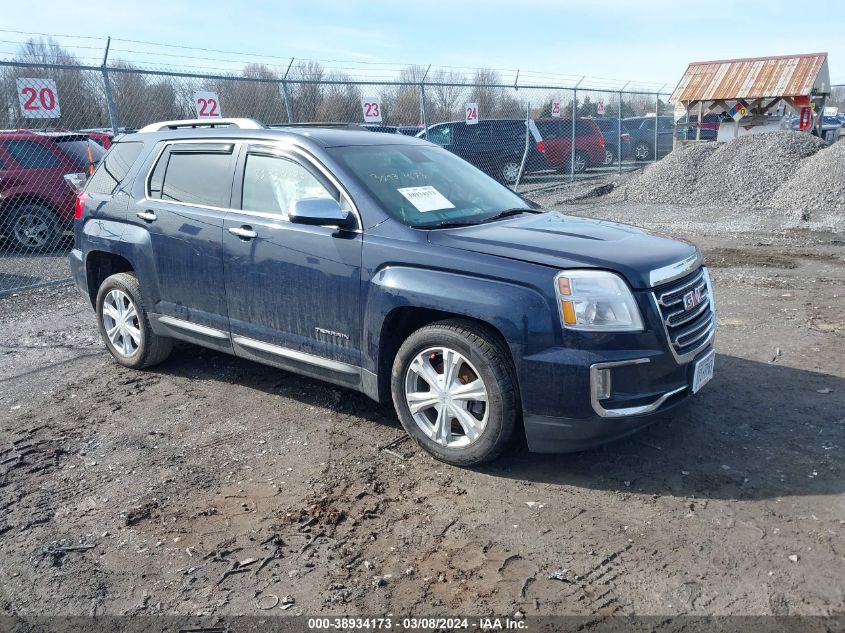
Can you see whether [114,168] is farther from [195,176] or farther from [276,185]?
[276,185]

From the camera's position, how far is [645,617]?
9.14 ft

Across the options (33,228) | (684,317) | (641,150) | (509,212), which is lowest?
(33,228)

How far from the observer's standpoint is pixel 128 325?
5781 mm

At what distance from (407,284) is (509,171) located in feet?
53.0

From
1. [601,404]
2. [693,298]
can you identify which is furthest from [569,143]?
[601,404]

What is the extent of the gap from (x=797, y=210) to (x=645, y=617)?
522 inches

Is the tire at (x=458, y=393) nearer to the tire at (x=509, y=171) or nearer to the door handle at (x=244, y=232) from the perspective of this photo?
the door handle at (x=244, y=232)

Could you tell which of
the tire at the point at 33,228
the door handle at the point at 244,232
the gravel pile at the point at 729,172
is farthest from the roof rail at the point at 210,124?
the gravel pile at the point at 729,172

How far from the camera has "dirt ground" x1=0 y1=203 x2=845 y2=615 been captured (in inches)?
117

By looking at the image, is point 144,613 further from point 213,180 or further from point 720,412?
point 720,412

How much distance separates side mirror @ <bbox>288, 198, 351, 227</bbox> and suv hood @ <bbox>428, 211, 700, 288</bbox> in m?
0.56

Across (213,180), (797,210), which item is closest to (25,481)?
(213,180)

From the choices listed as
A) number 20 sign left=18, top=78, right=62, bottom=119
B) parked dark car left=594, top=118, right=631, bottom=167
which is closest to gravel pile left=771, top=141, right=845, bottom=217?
parked dark car left=594, top=118, right=631, bottom=167

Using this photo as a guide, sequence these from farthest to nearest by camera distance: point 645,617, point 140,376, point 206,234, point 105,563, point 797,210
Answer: point 797,210
point 140,376
point 206,234
point 105,563
point 645,617
